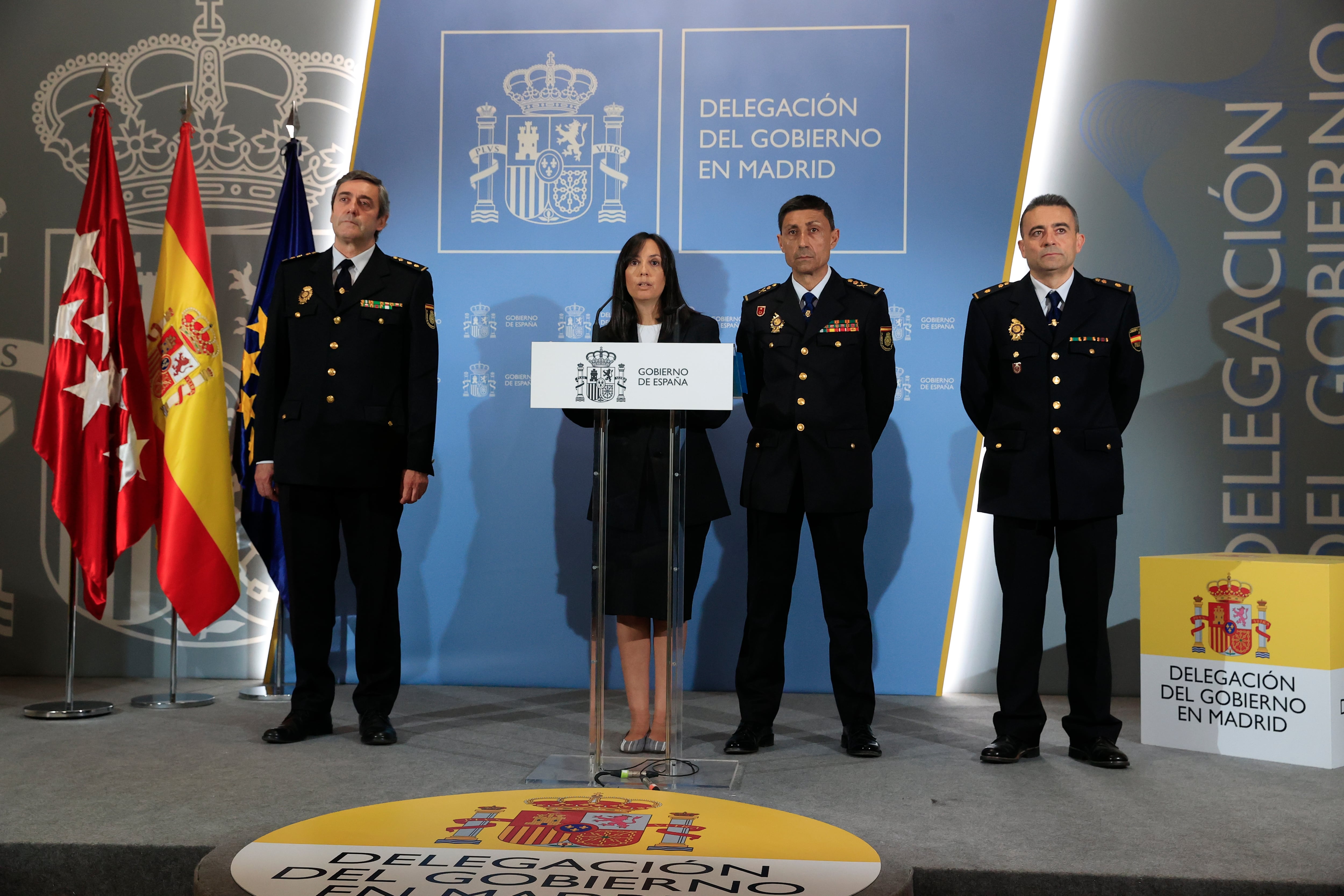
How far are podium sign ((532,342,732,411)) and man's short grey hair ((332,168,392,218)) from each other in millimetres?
1046

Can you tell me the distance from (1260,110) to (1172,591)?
205 centimetres

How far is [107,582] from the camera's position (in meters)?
4.37

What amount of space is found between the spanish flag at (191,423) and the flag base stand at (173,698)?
14cm

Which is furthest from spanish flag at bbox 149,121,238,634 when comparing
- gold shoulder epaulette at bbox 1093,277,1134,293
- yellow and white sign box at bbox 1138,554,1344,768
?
yellow and white sign box at bbox 1138,554,1344,768

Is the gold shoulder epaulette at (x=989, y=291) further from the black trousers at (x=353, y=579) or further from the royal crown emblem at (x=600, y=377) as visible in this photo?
the black trousers at (x=353, y=579)

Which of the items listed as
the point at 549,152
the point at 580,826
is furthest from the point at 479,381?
the point at 580,826

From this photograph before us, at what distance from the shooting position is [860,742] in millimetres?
3195

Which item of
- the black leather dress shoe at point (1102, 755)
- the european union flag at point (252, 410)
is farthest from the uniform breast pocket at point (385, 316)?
the black leather dress shoe at point (1102, 755)

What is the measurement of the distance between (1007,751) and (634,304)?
172cm

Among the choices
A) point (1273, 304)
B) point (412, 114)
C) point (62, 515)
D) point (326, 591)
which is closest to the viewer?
point (326, 591)

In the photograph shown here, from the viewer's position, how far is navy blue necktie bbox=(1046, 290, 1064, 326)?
3184 millimetres

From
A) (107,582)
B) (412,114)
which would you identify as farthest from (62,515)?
(412,114)

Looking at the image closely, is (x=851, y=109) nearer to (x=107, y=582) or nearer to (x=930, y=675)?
(x=930, y=675)

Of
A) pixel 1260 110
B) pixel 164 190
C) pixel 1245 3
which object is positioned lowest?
pixel 164 190
